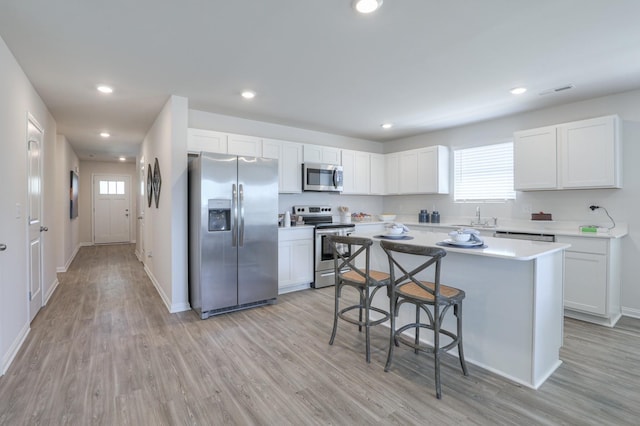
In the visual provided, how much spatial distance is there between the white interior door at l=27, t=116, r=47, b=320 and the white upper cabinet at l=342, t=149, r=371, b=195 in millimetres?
4024

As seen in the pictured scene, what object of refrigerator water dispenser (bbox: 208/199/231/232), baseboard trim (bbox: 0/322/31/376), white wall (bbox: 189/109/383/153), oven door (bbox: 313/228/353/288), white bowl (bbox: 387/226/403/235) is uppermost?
white wall (bbox: 189/109/383/153)

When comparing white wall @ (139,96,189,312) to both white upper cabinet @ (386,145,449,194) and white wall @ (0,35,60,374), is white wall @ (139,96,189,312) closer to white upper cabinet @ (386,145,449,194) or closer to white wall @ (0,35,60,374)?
white wall @ (0,35,60,374)

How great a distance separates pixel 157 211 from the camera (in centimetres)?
457

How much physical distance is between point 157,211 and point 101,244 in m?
6.34

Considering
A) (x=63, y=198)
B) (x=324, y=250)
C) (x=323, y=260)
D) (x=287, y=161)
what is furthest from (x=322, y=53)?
(x=63, y=198)

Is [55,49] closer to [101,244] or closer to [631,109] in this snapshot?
[631,109]

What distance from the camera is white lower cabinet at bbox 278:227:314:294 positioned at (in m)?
4.36

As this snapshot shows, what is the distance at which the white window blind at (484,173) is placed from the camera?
4566 millimetres

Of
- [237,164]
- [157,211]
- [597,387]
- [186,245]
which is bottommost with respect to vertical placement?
[597,387]

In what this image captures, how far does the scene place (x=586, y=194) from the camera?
381 cm

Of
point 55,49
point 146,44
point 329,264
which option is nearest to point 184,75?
point 146,44

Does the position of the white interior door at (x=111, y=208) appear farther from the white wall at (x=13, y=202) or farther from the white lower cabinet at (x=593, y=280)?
the white lower cabinet at (x=593, y=280)

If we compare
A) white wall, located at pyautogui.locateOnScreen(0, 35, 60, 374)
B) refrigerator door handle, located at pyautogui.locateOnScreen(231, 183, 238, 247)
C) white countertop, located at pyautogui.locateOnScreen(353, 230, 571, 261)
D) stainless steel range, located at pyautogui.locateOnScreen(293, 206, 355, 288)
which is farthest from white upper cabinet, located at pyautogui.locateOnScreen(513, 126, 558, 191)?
white wall, located at pyautogui.locateOnScreen(0, 35, 60, 374)

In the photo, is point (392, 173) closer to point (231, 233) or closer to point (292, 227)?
point (292, 227)
